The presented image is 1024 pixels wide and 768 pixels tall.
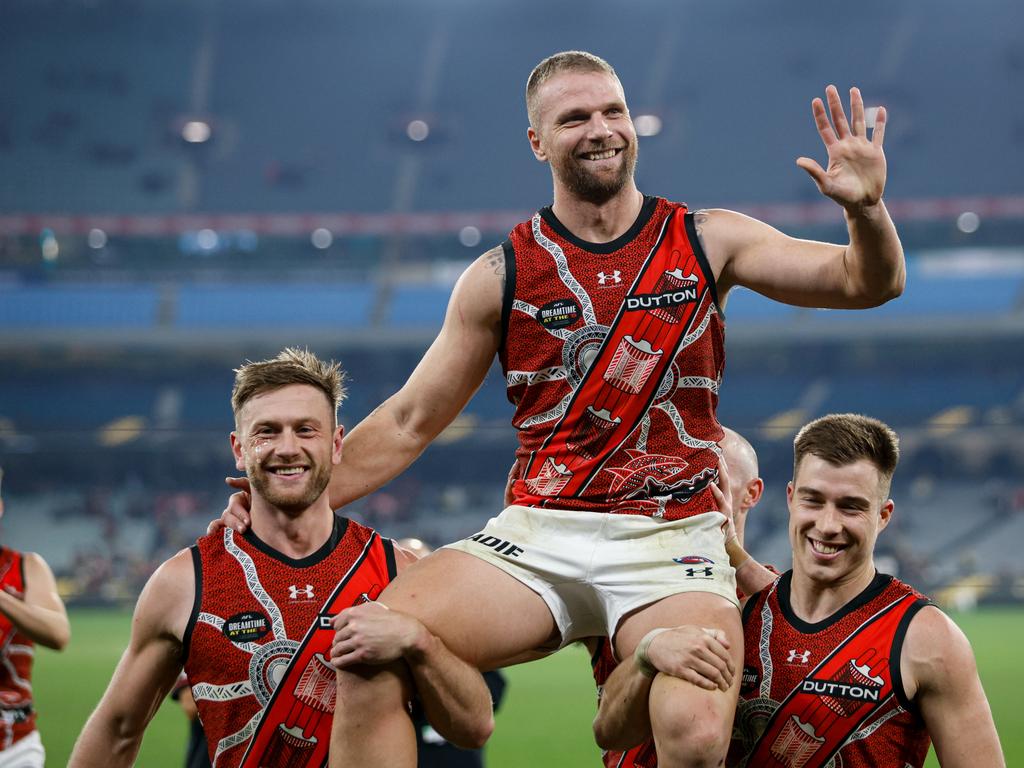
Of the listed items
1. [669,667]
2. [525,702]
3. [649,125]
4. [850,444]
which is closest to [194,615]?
[669,667]

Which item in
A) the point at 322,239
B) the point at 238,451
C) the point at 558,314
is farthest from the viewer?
the point at 322,239

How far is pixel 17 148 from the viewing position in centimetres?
3419

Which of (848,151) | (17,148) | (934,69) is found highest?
(934,69)

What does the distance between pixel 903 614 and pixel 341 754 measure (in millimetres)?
1721

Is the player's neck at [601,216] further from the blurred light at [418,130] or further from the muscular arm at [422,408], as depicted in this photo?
the blurred light at [418,130]

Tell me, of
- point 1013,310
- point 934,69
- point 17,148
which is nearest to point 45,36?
point 17,148

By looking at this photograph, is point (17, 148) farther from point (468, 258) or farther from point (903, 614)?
point (903, 614)

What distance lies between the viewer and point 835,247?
3.74 metres

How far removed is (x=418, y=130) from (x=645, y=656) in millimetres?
33141

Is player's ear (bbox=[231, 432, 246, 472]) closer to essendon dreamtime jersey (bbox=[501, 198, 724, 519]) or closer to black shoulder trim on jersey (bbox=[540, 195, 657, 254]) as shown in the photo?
essendon dreamtime jersey (bbox=[501, 198, 724, 519])

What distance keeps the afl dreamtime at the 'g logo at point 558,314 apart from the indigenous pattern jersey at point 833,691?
1.14 m

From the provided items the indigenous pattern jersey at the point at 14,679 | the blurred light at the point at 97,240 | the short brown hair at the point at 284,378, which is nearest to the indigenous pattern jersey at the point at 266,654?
the short brown hair at the point at 284,378

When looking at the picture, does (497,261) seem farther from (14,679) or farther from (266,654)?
(14,679)

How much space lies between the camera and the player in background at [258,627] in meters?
4.09
